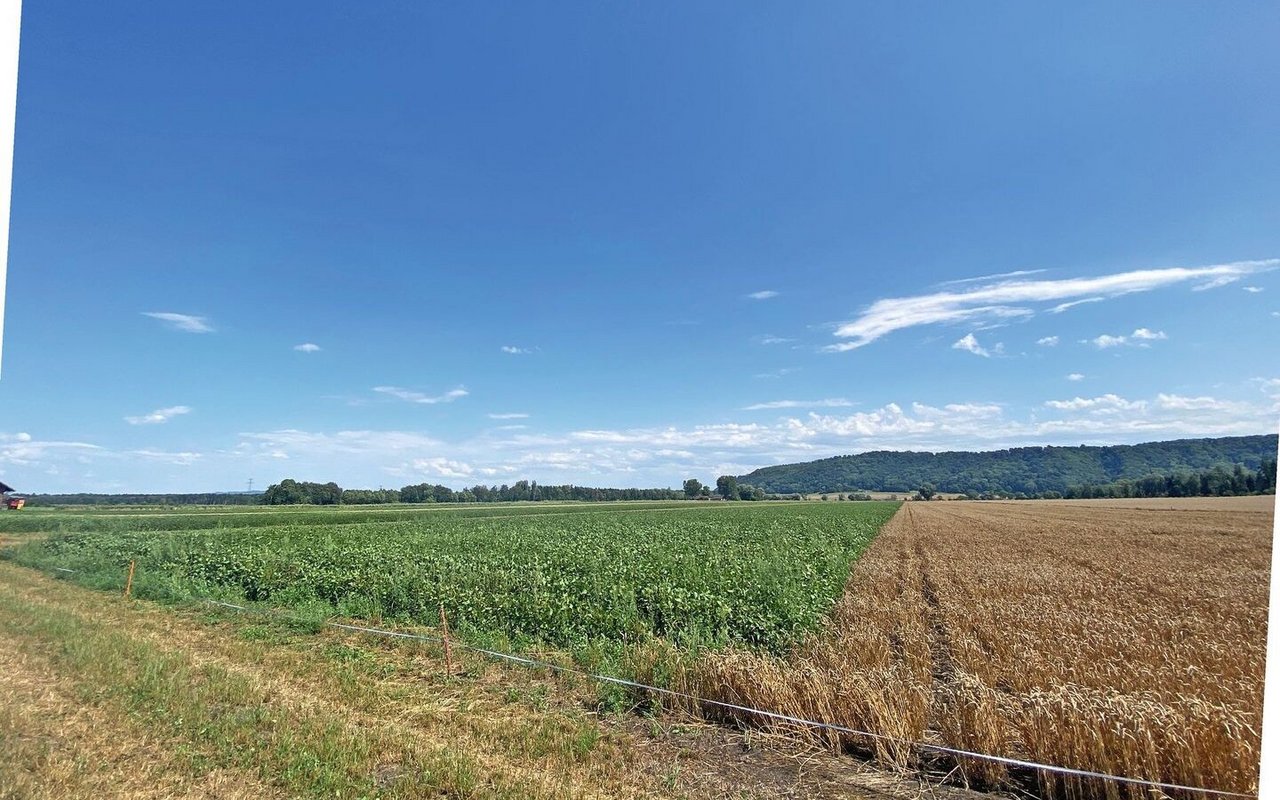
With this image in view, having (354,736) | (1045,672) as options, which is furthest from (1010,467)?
(354,736)

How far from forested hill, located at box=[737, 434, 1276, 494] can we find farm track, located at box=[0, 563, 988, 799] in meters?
5.37

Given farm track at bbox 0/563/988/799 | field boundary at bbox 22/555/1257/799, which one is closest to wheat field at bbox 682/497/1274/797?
field boundary at bbox 22/555/1257/799

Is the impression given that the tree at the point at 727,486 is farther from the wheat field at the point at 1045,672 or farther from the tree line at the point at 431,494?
the wheat field at the point at 1045,672

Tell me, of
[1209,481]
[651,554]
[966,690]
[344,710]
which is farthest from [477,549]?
[1209,481]

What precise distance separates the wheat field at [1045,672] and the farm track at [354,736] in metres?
0.66

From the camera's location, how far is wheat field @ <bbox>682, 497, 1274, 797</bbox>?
474 centimetres

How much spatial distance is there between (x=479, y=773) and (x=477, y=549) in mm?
15926

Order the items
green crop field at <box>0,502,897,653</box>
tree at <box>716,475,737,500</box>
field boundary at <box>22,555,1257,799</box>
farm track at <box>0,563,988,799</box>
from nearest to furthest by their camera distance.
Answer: field boundary at <box>22,555,1257,799</box>, farm track at <box>0,563,988,799</box>, green crop field at <box>0,502,897,653</box>, tree at <box>716,475,737,500</box>

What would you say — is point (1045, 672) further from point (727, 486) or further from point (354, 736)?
point (727, 486)

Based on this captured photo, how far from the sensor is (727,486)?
455 feet

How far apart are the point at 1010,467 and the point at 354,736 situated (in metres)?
71.2

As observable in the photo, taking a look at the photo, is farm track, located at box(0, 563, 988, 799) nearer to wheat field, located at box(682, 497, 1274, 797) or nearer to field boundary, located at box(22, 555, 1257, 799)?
field boundary, located at box(22, 555, 1257, 799)

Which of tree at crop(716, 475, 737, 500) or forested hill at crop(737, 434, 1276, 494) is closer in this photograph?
forested hill at crop(737, 434, 1276, 494)

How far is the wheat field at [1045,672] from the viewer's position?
4.74 m
